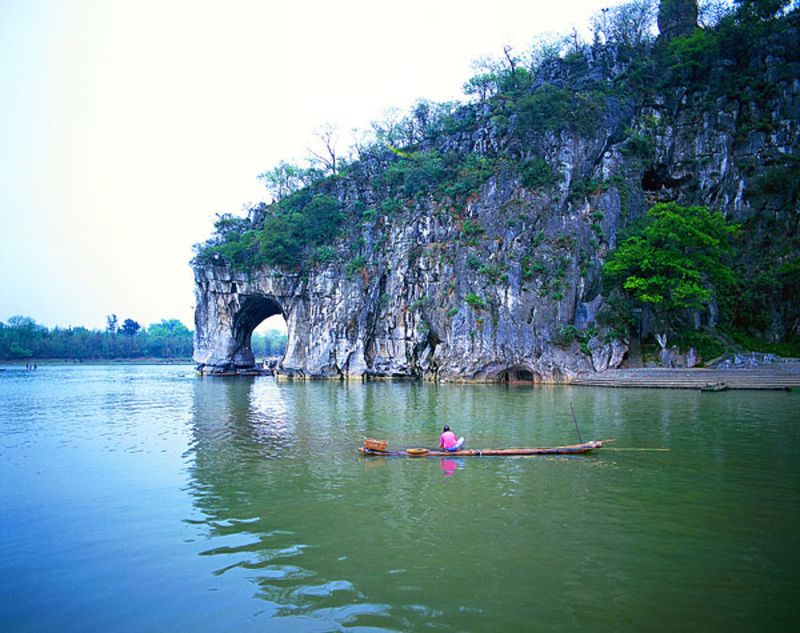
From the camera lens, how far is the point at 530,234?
3816cm

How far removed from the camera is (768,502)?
840 cm

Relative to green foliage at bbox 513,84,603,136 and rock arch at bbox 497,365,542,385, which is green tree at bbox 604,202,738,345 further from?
green foliage at bbox 513,84,603,136

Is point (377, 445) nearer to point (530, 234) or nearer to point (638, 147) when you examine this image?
point (530, 234)

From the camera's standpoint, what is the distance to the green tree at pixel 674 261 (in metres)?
31.8

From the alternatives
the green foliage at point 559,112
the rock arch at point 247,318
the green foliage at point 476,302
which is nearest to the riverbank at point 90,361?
the rock arch at point 247,318

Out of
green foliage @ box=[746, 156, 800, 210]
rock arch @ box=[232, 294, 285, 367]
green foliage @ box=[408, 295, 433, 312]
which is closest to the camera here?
green foliage @ box=[746, 156, 800, 210]

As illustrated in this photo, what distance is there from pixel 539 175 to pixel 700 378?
709 inches

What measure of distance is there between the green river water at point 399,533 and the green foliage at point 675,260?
1783cm

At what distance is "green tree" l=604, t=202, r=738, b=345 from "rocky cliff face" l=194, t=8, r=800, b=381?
2.77m

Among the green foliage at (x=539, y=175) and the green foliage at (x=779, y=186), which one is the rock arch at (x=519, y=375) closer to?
the green foliage at (x=539, y=175)

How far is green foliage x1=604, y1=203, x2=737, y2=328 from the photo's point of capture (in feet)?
104

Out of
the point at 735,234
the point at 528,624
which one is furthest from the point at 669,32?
the point at 528,624

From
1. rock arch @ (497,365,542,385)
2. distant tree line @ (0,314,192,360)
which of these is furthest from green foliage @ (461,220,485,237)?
distant tree line @ (0,314,192,360)

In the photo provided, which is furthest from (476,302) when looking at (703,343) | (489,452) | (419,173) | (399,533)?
(399,533)
